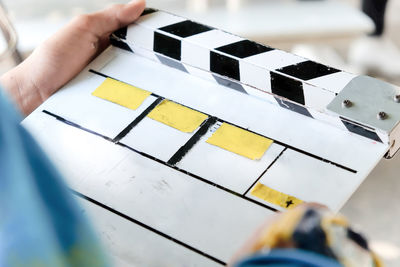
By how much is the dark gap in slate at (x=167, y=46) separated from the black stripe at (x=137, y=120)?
0.09m

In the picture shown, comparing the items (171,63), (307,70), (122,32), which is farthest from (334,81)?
(122,32)

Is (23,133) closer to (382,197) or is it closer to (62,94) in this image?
(62,94)

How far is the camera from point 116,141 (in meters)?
0.94

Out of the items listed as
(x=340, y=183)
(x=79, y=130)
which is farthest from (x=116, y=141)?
(x=340, y=183)

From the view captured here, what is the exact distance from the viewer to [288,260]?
53 cm

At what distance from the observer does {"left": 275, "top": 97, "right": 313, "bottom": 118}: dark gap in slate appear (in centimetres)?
95

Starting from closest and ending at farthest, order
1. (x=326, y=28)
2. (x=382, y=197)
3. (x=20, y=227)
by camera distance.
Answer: (x=20, y=227) → (x=382, y=197) → (x=326, y=28)

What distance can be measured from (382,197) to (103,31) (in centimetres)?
89

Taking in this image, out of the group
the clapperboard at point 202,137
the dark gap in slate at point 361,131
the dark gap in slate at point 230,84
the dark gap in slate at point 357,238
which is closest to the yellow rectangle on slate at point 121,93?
the clapperboard at point 202,137

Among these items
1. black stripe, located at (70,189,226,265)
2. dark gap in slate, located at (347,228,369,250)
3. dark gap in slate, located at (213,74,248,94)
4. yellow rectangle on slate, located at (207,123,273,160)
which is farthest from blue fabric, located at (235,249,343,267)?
dark gap in slate, located at (213,74,248,94)

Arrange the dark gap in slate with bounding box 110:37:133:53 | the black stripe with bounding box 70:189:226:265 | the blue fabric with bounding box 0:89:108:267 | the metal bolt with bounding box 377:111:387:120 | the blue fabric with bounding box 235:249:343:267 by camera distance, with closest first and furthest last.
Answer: the blue fabric with bounding box 0:89:108:267 < the blue fabric with bounding box 235:249:343:267 < the black stripe with bounding box 70:189:226:265 < the metal bolt with bounding box 377:111:387:120 < the dark gap in slate with bounding box 110:37:133:53

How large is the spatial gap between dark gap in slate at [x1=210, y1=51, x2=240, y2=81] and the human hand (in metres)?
0.19

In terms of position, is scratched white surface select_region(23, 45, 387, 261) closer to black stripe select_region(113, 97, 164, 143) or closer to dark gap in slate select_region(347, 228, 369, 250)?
black stripe select_region(113, 97, 164, 143)

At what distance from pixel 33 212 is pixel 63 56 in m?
0.71
